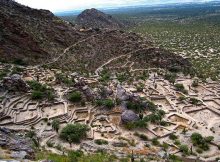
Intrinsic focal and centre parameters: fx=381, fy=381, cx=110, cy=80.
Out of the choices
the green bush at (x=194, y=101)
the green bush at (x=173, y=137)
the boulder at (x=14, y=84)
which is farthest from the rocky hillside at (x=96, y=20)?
the green bush at (x=173, y=137)

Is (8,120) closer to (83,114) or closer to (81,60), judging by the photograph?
(83,114)

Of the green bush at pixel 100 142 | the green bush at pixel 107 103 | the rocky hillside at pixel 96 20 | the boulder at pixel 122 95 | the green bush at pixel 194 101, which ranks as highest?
the boulder at pixel 122 95

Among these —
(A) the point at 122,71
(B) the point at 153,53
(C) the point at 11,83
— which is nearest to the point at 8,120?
(C) the point at 11,83

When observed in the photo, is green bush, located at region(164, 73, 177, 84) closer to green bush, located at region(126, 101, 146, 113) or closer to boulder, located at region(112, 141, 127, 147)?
green bush, located at region(126, 101, 146, 113)

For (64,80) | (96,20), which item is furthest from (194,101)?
(96,20)

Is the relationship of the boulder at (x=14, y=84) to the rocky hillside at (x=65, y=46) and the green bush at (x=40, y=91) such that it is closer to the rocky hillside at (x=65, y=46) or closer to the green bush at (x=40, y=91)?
the green bush at (x=40, y=91)
